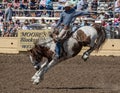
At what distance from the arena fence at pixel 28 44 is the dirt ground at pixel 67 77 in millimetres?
1789

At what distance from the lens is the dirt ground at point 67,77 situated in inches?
464

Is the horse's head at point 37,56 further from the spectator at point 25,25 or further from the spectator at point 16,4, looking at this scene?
the spectator at point 16,4

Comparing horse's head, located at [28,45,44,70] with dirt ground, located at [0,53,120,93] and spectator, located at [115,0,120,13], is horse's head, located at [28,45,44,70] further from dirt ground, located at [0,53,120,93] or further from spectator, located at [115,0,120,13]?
spectator, located at [115,0,120,13]

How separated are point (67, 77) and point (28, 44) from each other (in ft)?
26.8

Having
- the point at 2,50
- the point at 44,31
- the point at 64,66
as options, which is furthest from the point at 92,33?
the point at 2,50

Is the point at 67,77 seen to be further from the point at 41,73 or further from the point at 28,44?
the point at 28,44

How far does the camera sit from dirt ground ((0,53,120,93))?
38.7 feet

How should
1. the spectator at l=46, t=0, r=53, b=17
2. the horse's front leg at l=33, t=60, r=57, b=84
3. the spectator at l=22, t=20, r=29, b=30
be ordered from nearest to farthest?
the horse's front leg at l=33, t=60, r=57, b=84 < the spectator at l=22, t=20, r=29, b=30 < the spectator at l=46, t=0, r=53, b=17

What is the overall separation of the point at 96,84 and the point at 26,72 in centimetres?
347

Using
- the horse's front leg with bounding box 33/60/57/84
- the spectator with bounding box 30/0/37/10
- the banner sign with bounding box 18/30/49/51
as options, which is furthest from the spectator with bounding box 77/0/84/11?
the horse's front leg with bounding box 33/60/57/84

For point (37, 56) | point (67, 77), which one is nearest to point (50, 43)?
point (37, 56)

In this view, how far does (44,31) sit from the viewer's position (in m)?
21.6

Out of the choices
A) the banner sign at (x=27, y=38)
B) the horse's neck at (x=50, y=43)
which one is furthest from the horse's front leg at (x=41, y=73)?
the banner sign at (x=27, y=38)

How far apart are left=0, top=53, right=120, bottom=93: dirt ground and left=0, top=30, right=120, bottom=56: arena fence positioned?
70.4 inches
